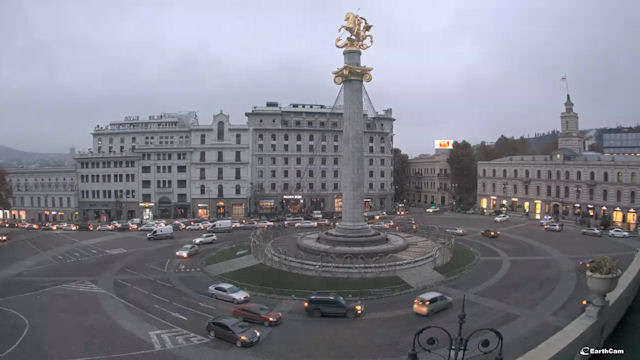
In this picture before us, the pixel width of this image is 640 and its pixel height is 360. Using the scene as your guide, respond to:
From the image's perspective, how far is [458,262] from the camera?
36812mm

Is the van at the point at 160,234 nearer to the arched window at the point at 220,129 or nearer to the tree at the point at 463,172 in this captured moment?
the arched window at the point at 220,129

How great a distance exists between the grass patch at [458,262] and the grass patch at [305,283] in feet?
17.2

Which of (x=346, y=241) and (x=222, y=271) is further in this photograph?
(x=346, y=241)

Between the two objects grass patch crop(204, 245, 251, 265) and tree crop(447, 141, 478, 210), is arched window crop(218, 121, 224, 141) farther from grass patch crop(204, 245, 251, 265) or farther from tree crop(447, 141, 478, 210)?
tree crop(447, 141, 478, 210)

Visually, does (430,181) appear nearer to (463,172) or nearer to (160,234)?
(463,172)

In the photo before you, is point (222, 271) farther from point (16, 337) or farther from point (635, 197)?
point (635, 197)

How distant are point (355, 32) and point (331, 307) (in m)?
26.9

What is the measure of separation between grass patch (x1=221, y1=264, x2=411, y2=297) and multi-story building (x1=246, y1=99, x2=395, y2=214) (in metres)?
45.0

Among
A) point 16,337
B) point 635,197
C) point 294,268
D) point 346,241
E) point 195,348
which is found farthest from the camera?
point 635,197

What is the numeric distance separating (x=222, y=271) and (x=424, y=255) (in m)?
19.2

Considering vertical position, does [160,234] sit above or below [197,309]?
above

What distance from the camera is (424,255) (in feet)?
120

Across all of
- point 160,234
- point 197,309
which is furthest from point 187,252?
point 197,309

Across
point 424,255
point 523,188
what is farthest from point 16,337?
point 523,188
